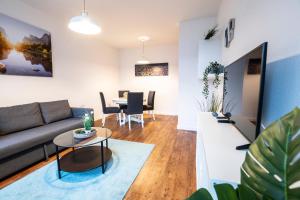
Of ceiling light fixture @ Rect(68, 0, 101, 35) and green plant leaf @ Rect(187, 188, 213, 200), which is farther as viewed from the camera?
ceiling light fixture @ Rect(68, 0, 101, 35)

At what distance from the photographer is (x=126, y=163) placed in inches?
86.6

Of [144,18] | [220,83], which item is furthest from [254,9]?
[144,18]

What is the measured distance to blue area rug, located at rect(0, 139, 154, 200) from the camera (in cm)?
157

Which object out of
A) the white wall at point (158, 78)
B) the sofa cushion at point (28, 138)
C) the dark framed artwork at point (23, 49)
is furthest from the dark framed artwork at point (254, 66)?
the white wall at point (158, 78)

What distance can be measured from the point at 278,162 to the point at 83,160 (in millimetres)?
2210

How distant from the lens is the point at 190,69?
3.62m

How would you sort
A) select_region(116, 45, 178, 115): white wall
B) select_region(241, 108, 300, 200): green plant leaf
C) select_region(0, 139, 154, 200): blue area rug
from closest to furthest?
select_region(241, 108, 300, 200): green plant leaf, select_region(0, 139, 154, 200): blue area rug, select_region(116, 45, 178, 115): white wall

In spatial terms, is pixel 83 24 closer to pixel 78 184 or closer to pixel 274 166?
pixel 78 184

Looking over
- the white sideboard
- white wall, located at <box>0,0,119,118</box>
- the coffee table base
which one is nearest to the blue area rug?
the coffee table base

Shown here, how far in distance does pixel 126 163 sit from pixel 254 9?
90.4 inches

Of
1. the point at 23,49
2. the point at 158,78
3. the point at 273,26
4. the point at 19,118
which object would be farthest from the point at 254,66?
the point at 158,78

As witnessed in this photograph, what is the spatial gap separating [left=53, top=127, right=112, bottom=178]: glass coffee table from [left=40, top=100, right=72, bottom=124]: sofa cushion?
981 mm

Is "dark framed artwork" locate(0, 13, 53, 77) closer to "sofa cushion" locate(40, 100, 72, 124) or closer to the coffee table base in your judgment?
"sofa cushion" locate(40, 100, 72, 124)

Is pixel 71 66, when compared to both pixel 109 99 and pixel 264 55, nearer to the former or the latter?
pixel 109 99
